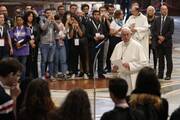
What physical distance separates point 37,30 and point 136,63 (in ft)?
16.0

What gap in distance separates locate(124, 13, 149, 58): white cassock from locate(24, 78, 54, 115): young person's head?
857 centimetres

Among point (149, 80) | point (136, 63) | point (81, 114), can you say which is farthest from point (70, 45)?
point (81, 114)

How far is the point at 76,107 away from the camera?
15.6 feet

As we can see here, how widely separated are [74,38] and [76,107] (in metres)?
9.88

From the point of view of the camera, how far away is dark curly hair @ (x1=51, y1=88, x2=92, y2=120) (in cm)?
475

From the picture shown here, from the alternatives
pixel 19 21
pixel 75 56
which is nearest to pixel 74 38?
pixel 75 56

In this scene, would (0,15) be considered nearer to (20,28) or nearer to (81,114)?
(20,28)

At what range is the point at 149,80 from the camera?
5691 millimetres

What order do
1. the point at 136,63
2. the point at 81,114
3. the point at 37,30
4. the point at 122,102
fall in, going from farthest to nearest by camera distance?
the point at 37,30 < the point at 136,63 < the point at 122,102 < the point at 81,114

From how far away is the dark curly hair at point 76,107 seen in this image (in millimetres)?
4750

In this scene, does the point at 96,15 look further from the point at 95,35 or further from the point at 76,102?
the point at 76,102

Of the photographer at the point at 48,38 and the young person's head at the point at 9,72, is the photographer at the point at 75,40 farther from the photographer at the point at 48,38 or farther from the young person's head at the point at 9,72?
the young person's head at the point at 9,72

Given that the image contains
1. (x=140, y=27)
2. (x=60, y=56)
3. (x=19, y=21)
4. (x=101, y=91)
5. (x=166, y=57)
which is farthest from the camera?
(x=166, y=57)

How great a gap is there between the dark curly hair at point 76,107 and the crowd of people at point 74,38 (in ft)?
28.5
